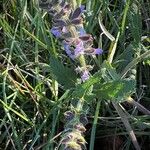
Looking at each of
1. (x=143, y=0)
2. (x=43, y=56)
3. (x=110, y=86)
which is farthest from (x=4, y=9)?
(x=110, y=86)

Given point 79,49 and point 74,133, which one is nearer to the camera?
point 74,133

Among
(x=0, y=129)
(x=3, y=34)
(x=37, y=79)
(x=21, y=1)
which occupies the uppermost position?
(x=21, y=1)

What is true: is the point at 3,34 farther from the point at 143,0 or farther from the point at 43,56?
the point at 143,0

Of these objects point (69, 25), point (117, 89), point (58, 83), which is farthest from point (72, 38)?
point (58, 83)

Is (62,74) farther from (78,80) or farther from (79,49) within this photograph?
(79,49)

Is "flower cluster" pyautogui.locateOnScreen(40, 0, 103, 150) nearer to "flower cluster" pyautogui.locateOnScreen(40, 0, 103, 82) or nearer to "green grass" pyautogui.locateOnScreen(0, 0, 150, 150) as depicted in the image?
"flower cluster" pyautogui.locateOnScreen(40, 0, 103, 82)

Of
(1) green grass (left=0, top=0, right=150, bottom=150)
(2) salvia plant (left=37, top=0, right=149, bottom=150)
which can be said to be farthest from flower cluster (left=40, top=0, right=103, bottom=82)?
(1) green grass (left=0, top=0, right=150, bottom=150)
